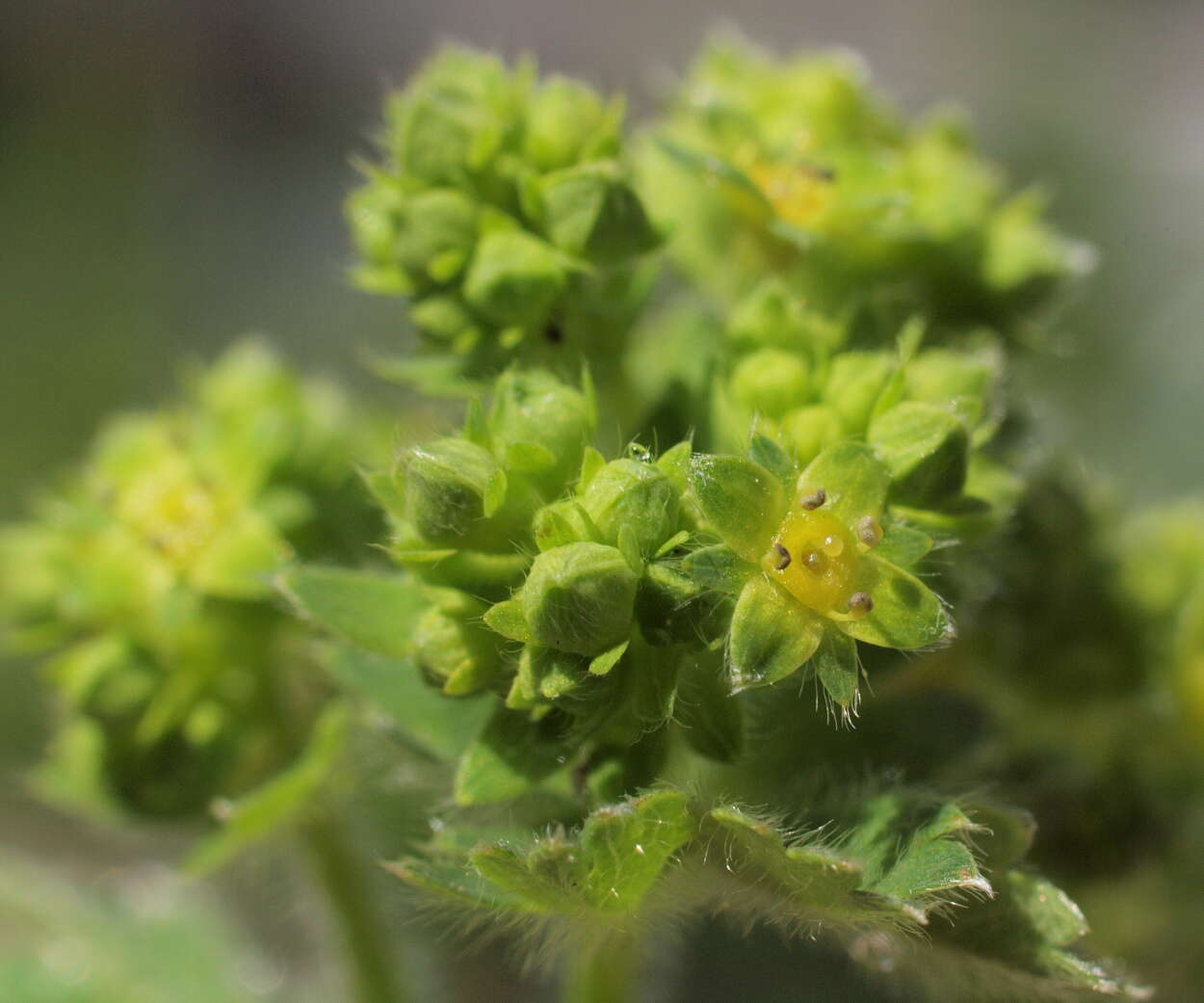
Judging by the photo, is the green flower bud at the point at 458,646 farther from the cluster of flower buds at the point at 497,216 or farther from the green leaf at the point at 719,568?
the cluster of flower buds at the point at 497,216

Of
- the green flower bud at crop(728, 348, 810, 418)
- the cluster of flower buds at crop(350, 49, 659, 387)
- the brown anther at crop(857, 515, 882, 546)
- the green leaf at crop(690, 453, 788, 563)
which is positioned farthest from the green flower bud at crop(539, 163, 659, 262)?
the brown anther at crop(857, 515, 882, 546)

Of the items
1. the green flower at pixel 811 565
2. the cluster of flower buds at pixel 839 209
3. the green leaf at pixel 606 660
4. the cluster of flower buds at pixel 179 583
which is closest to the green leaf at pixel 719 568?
the green flower at pixel 811 565

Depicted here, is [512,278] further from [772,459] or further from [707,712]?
[707,712]

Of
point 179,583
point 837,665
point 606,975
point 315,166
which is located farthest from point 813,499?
point 315,166

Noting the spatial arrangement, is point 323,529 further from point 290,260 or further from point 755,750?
point 290,260

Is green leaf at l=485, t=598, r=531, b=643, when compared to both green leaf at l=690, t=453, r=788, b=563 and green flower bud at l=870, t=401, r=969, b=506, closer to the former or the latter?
green leaf at l=690, t=453, r=788, b=563

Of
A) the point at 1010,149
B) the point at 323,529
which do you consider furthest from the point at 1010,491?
the point at 1010,149

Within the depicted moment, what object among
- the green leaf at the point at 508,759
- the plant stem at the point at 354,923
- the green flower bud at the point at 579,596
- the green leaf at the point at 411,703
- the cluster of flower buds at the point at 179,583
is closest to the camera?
the green flower bud at the point at 579,596
